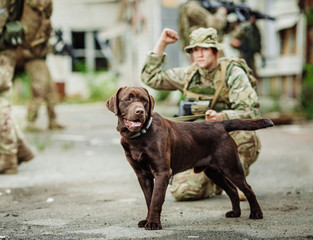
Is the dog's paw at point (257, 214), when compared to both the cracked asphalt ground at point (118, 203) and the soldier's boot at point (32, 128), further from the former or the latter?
the soldier's boot at point (32, 128)

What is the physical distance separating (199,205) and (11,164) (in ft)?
9.43

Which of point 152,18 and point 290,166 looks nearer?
point 290,166

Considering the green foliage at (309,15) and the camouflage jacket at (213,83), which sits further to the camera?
the green foliage at (309,15)

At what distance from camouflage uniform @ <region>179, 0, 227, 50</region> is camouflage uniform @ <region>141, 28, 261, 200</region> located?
5200mm

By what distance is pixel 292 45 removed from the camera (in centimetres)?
1775

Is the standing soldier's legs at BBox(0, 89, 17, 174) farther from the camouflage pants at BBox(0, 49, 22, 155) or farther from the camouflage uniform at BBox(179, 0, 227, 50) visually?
the camouflage uniform at BBox(179, 0, 227, 50)

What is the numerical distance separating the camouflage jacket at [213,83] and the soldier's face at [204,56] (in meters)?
0.08

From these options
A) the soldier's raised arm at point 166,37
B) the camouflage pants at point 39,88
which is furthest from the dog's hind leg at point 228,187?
the camouflage pants at point 39,88

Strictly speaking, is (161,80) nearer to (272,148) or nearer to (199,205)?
(199,205)

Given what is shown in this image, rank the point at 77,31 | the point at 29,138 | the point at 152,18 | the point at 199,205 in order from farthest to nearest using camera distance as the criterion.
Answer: the point at 77,31, the point at 152,18, the point at 29,138, the point at 199,205

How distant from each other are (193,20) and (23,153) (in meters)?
4.59

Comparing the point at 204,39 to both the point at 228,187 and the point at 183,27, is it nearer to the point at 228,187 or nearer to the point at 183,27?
the point at 228,187

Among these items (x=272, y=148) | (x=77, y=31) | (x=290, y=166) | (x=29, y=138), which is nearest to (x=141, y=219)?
(x=290, y=166)

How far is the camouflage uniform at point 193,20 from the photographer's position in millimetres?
11367
